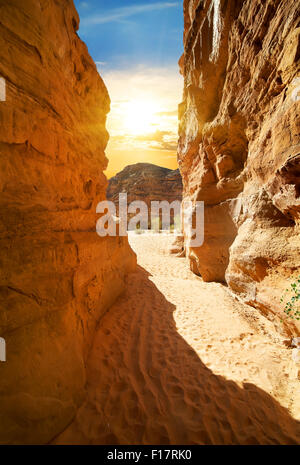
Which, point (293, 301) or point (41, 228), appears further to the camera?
point (293, 301)

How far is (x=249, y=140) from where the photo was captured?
5.50 meters

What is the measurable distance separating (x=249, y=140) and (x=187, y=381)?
21.0 feet

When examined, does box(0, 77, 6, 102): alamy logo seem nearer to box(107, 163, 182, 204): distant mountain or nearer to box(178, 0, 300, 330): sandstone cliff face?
box(178, 0, 300, 330): sandstone cliff face

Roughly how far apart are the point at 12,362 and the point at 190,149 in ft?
33.3

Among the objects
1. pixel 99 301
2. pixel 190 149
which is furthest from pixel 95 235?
pixel 190 149

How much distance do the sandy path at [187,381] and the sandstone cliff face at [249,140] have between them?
1156 mm

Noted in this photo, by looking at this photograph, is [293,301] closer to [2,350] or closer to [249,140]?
[249,140]

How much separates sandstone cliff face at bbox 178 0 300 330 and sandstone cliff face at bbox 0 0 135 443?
432cm

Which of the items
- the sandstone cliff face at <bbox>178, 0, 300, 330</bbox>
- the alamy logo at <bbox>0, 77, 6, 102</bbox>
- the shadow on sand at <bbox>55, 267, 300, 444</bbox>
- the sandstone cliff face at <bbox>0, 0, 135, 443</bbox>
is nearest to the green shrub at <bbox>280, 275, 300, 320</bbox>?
the sandstone cliff face at <bbox>178, 0, 300, 330</bbox>

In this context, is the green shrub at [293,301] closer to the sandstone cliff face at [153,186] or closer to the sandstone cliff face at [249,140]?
the sandstone cliff face at [249,140]

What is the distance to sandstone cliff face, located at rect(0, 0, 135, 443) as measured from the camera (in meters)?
2.12

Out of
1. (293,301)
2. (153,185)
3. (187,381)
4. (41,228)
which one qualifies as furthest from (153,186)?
(187,381)

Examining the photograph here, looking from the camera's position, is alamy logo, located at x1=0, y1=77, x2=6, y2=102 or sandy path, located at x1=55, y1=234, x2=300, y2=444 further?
sandy path, located at x1=55, y1=234, x2=300, y2=444

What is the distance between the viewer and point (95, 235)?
440cm
